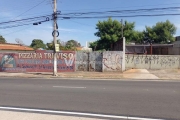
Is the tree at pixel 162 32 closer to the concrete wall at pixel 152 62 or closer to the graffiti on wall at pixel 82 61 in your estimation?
the concrete wall at pixel 152 62

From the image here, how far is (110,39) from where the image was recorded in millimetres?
44812

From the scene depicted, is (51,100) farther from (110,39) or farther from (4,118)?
(110,39)

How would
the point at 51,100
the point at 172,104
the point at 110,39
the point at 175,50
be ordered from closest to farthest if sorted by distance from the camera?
the point at 172,104
the point at 51,100
the point at 175,50
the point at 110,39

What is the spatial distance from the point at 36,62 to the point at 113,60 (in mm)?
8598

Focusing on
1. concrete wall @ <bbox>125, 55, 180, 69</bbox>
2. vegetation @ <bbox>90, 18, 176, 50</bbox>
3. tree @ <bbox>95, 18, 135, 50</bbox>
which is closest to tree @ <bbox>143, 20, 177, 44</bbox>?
vegetation @ <bbox>90, 18, 176, 50</bbox>

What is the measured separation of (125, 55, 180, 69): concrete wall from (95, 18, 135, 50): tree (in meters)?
23.9

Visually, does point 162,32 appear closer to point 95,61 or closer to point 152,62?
point 152,62

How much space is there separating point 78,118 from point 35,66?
17780 mm

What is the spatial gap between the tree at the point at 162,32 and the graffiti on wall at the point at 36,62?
125 feet

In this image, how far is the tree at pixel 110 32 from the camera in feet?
148

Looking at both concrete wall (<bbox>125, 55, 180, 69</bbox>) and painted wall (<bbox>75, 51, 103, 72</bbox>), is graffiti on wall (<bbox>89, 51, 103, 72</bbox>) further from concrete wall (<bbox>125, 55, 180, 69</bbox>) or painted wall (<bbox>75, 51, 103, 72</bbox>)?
concrete wall (<bbox>125, 55, 180, 69</bbox>)

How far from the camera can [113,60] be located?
2023cm

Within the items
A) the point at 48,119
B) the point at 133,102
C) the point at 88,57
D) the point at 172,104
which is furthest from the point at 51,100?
the point at 88,57

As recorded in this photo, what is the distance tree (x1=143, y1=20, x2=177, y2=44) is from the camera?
5223cm
